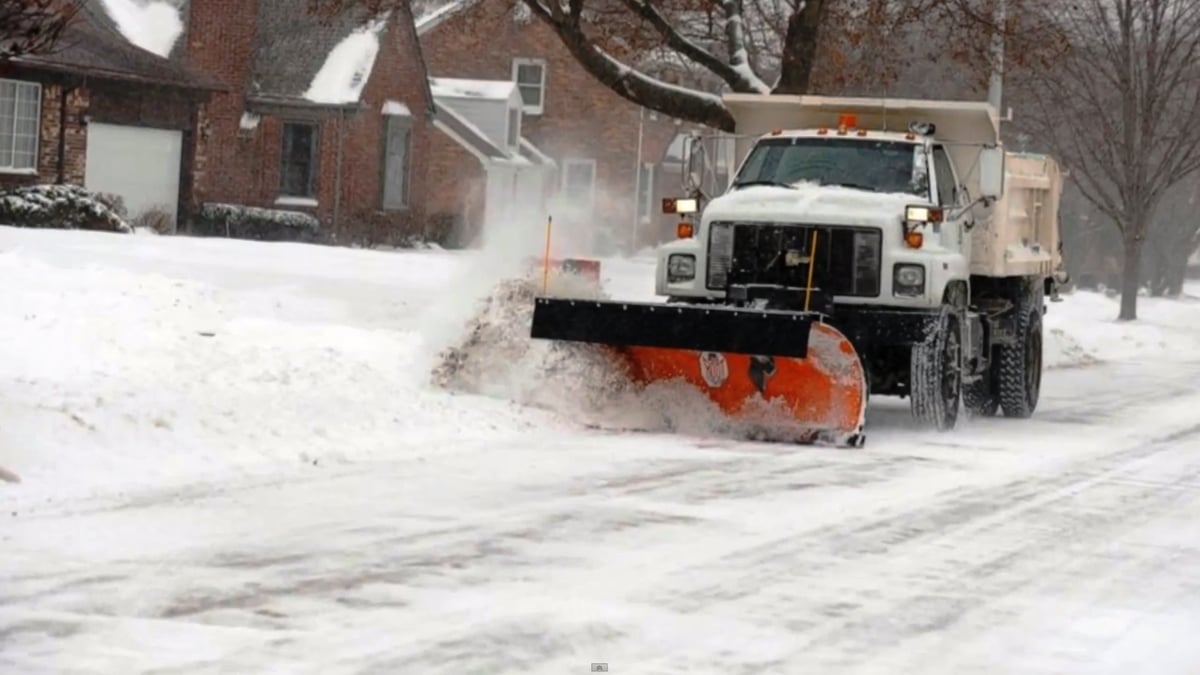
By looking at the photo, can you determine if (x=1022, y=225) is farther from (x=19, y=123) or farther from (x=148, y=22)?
(x=148, y=22)

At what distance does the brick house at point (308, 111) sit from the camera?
4066 cm

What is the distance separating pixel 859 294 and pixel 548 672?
8.33 metres

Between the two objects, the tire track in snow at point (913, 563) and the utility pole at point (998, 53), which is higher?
the utility pole at point (998, 53)

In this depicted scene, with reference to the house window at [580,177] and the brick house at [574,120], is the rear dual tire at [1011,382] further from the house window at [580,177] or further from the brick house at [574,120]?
the house window at [580,177]

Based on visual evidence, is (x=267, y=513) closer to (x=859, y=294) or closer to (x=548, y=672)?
(x=548, y=672)

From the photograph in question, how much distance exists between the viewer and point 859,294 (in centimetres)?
1410

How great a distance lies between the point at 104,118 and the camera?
36.9m

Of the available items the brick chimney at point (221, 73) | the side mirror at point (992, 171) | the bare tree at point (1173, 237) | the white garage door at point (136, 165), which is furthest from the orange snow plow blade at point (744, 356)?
the bare tree at point (1173, 237)

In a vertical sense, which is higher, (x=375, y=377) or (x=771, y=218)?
(x=771, y=218)

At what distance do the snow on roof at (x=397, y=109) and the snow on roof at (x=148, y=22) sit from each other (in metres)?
5.76

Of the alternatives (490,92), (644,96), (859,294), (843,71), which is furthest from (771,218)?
(490,92)

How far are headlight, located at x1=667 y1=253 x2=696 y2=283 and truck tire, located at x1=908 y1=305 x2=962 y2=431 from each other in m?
1.75

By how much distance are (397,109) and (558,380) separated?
31.9 meters

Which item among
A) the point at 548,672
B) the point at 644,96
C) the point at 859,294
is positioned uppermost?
the point at 644,96
